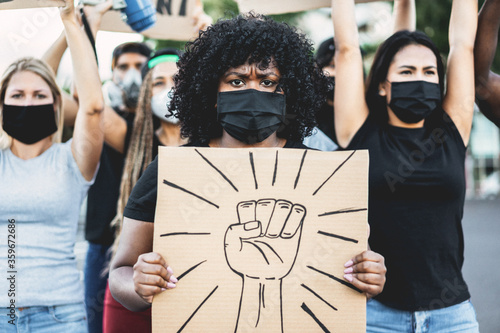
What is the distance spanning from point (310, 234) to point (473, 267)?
752 cm

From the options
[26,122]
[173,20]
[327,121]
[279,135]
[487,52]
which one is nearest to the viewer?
[279,135]

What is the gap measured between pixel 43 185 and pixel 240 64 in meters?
1.14

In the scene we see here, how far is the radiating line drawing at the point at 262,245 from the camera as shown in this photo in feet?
5.14

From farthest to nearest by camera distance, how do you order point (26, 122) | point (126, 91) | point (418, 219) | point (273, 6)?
point (126, 91) < point (273, 6) < point (26, 122) < point (418, 219)

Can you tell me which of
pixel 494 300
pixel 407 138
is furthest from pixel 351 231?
Result: pixel 494 300

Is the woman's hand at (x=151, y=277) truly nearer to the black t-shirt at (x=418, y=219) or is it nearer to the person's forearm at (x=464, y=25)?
the black t-shirt at (x=418, y=219)

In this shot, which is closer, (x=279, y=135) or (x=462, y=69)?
(x=279, y=135)

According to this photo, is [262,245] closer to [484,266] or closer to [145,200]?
[145,200]

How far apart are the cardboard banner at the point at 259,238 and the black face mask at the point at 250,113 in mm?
145

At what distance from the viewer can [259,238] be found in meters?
1.57

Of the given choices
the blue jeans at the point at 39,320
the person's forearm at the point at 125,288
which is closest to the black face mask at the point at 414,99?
the person's forearm at the point at 125,288

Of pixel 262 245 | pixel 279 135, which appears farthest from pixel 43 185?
pixel 262 245

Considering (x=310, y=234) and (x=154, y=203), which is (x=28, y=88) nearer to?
(x=154, y=203)

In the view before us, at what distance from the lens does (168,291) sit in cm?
156
